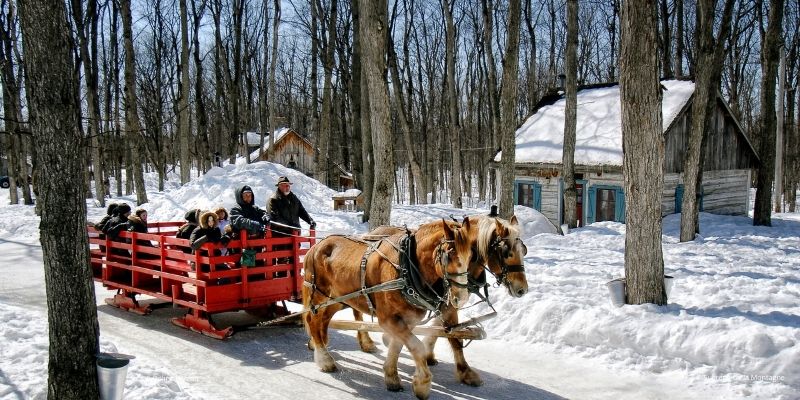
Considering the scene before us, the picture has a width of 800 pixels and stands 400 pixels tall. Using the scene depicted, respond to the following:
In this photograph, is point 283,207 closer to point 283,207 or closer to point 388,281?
point 283,207

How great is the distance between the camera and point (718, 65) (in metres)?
15.2

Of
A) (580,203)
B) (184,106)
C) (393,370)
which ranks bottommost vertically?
(393,370)

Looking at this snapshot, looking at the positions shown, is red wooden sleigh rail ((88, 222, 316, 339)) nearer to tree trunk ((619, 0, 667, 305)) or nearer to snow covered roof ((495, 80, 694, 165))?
tree trunk ((619, 0, 667, 305))

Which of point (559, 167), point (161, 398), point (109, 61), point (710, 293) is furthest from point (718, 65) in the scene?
point (109, 61)

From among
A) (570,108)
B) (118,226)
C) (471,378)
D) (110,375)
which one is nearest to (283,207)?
(118,226)

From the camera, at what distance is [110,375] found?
4605mm

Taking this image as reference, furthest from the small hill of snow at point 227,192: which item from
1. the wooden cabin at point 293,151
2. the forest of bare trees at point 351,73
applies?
the wooden cabin at point 293,151

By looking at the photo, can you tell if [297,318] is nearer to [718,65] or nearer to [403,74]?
[718,65]

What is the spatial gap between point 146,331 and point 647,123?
6.80 m

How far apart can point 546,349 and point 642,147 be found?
2.76 m

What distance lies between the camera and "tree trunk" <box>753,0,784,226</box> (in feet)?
51.5

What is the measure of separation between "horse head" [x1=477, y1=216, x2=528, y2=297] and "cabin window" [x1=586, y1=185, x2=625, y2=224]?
14.8 meters

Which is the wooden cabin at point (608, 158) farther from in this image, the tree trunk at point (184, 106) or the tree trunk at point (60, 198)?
the tree trunk at point (60, 198)

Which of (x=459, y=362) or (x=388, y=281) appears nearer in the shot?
(x=388, y=281)
